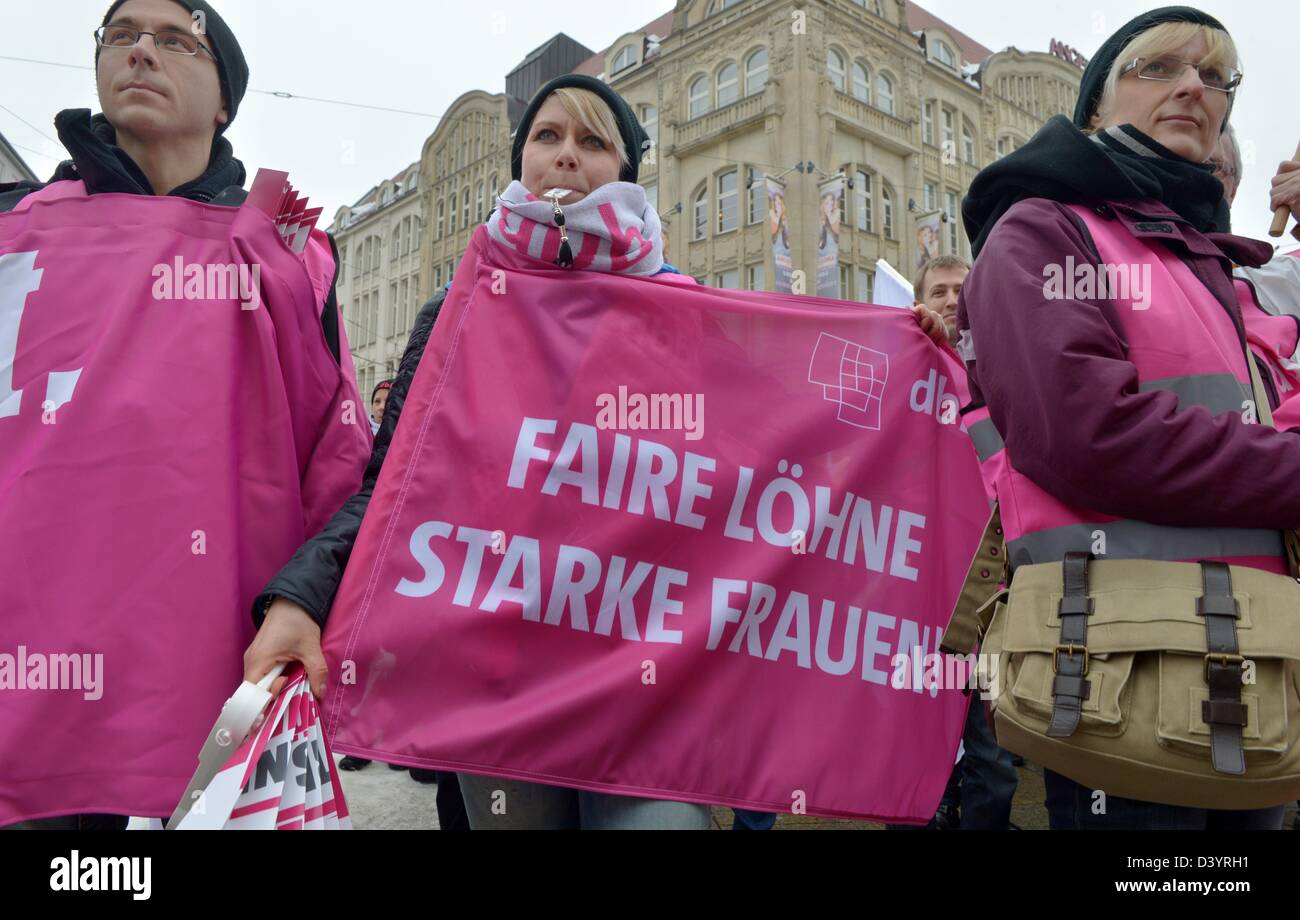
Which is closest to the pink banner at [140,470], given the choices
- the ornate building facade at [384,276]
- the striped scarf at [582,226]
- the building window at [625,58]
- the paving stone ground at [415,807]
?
the striped scarf at [582,226]

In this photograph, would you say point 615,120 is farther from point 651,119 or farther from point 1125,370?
point 651,119

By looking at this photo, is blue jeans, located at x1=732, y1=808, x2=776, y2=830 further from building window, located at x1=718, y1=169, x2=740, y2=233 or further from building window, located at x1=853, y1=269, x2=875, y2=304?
building window, located at x1=718, y1=169, x2=740, y2=233

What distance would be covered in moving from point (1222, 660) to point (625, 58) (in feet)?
97.6

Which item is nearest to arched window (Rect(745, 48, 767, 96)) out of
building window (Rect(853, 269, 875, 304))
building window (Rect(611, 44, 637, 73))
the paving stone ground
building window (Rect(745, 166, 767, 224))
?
building window (Rect(745, 166, 767, 224))

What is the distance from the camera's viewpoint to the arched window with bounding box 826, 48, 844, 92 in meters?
23.2

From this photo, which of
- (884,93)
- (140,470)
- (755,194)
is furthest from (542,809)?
(884,93)

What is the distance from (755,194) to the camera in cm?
2311

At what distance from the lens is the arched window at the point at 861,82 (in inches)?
944

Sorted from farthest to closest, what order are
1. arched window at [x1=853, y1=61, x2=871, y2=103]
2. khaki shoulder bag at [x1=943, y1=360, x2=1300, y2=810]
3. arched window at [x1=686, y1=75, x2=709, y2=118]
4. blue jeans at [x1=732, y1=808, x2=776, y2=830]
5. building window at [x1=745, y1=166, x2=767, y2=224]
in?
arched window at [x1=686, y1=75, x2=709, y2=118] → arched window at [x1=853, y1=61, x2=871, y2=103] → building window at [x1=745, y1=166, x2=767, y2=224] → blue jeans at [x1=732, y1=808, x2=776, y2=830] → khaki shoulder bag at [x1=943, y1=360, x2=1300, y2=810]

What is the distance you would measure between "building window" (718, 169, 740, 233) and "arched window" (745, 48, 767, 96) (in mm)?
2137

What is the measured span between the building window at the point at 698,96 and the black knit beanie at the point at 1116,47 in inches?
947

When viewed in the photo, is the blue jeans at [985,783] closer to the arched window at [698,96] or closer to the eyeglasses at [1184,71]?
the eyeglasses at [1184,71]

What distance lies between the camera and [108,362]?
183 cm
